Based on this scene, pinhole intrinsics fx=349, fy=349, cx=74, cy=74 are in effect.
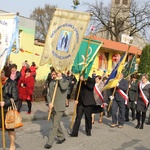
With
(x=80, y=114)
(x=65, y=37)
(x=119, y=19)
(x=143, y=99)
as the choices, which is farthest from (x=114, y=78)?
(x=119, y=19)

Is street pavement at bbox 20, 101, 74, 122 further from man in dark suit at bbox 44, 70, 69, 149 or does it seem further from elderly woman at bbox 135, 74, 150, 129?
man in dark suit at bbox 44, 70, 69, 149

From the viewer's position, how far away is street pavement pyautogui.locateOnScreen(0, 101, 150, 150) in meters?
7.87

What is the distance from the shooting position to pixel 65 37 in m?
7.79

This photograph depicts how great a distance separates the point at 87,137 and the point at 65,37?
2.79 metres

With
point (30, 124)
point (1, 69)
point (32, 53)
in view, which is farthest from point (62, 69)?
point (32, 53)

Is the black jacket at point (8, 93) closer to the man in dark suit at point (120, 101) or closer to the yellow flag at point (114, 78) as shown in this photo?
the yellow flag at point (114, 78)

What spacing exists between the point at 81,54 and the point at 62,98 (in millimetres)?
1486

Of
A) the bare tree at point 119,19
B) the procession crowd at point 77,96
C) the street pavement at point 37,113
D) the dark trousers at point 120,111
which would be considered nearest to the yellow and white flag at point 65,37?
the procession crowd at point 77,96

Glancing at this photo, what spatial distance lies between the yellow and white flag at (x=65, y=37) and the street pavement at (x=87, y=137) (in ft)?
5.96

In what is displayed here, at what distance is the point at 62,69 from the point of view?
7715mm

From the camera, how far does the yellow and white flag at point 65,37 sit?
776 centimetres

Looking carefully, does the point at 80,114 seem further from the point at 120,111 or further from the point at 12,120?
the point at 12,120

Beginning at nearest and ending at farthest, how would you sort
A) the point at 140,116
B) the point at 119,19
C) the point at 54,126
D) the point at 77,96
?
1. the point at 54,126
2. the point at 77,96
3. the point at 140,116
4. the point at 119,19

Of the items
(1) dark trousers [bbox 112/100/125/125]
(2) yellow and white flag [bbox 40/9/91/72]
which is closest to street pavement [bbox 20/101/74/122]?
(1) dark trousers [bbox 112/100/125/125]
